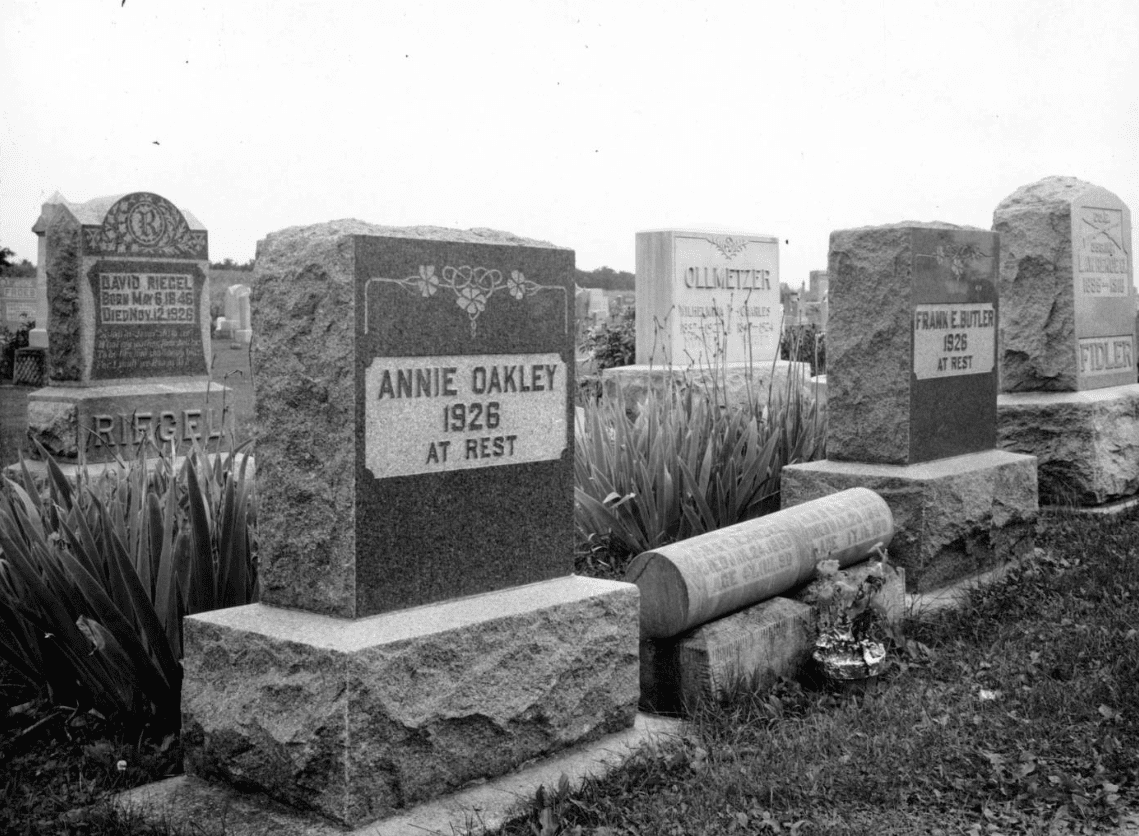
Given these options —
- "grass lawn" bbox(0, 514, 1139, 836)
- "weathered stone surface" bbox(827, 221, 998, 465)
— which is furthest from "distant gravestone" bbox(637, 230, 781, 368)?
"grass lawn" bbox(0, 514, 1139, 836)

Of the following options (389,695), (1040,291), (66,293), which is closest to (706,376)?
(1040,291)

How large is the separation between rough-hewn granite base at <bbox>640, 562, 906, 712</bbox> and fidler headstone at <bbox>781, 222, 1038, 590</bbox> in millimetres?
1227

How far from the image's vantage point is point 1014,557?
6.57 metres

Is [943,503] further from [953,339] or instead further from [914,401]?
[953,339]

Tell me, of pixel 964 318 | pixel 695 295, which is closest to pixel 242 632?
pixel 964 318

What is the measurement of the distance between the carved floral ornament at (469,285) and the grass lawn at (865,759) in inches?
56.2

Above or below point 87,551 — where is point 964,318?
above

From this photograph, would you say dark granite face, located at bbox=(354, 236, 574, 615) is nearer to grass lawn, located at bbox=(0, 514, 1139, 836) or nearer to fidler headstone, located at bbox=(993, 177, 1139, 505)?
grass lawn, located at bbox=(0, 514, 1139, 836)

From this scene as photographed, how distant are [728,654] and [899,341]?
2.32 metres

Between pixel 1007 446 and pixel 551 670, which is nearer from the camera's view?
pixel 551 670

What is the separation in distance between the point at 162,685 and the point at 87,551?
537 mm

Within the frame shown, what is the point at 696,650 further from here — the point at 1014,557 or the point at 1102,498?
the point at 1102,498

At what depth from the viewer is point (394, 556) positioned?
3.63 meters

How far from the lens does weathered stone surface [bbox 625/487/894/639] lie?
4.34m
